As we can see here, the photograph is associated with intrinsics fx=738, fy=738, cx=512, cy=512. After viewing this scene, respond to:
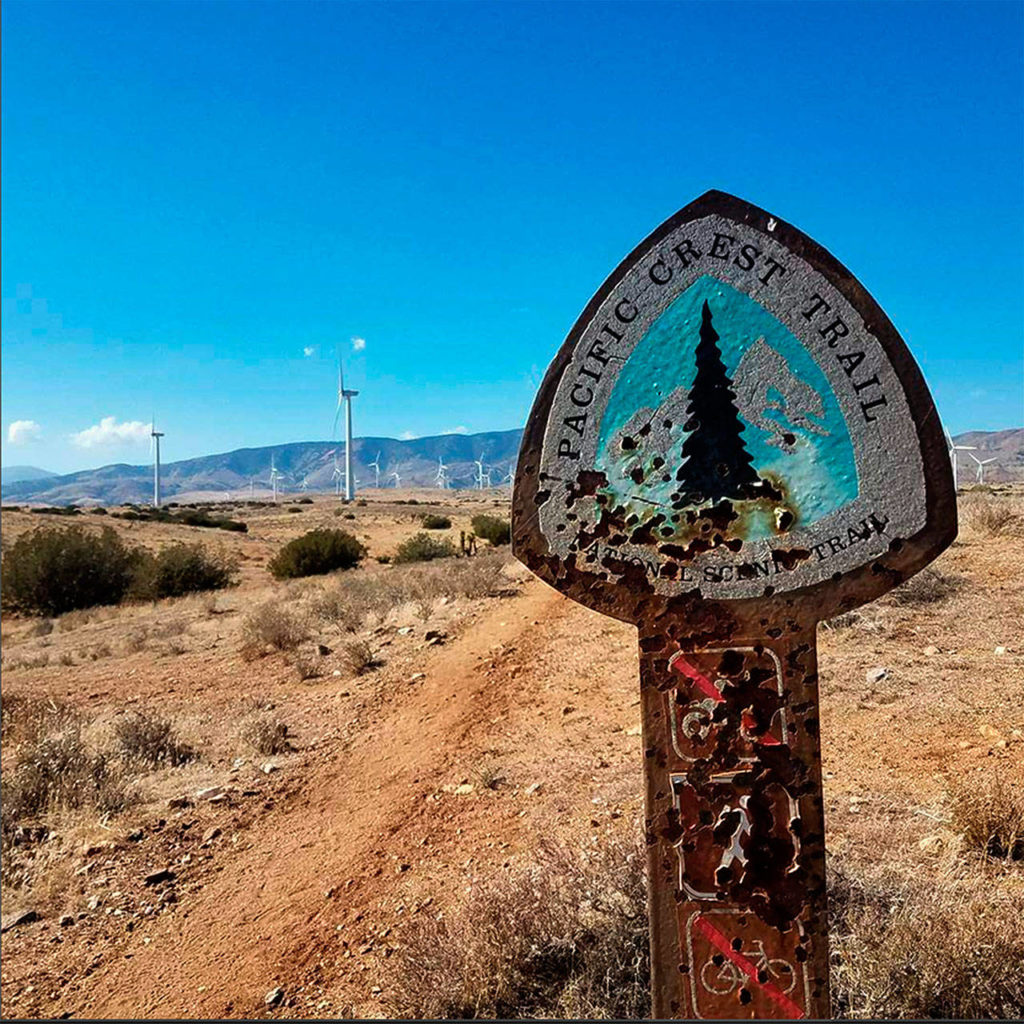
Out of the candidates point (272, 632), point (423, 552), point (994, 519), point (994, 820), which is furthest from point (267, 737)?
point (423, 552)

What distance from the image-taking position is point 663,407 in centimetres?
209

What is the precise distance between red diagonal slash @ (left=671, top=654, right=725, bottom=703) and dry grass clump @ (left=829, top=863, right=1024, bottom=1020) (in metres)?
1.48

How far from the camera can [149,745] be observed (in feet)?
23.0

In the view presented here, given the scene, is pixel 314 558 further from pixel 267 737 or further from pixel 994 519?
pixel 994 519

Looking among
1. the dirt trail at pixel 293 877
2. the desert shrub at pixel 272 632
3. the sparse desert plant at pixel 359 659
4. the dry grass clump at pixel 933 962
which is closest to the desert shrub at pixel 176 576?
the desert shrub at pixel 272 632

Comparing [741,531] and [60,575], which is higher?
[741,531]

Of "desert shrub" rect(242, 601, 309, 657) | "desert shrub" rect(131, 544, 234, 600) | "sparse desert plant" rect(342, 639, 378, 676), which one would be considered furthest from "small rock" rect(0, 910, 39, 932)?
A: "desert shrub" rect(131, 544, 234, 600)

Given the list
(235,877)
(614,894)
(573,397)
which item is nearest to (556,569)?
(573,397)

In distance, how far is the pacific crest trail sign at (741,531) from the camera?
2.00 metres

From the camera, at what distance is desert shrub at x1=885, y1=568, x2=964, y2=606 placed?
241 inches

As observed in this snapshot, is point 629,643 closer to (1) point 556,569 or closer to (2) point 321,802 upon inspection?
(2) point 321,802

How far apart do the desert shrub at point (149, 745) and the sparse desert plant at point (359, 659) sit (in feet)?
8.23

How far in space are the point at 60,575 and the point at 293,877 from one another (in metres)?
18.7

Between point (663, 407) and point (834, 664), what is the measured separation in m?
4.89
